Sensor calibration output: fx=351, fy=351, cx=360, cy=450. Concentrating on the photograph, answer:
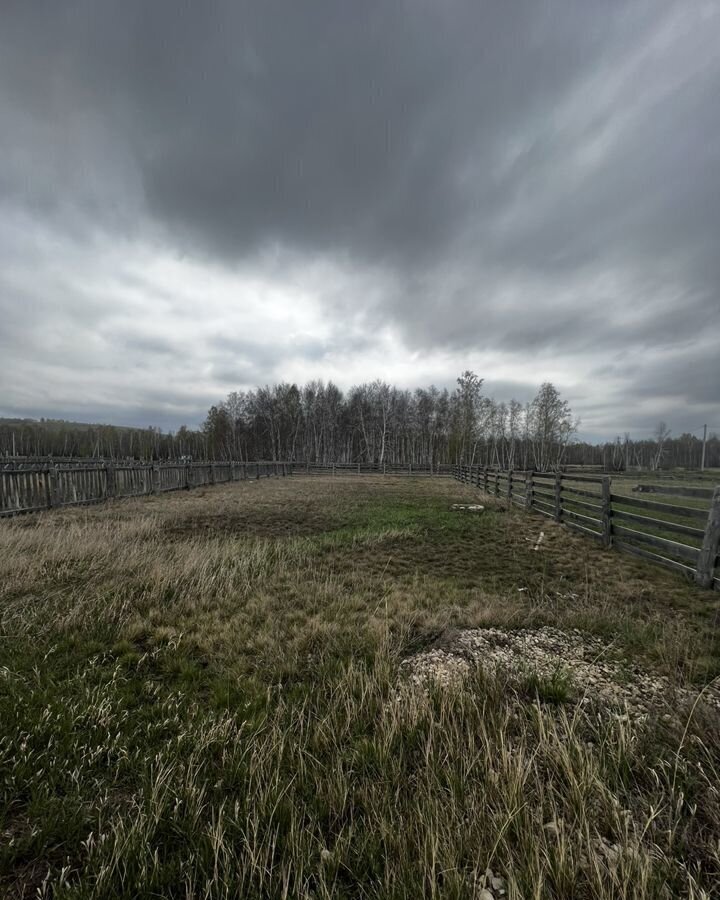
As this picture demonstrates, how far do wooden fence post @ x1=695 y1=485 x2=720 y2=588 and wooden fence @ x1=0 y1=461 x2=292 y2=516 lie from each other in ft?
50.8

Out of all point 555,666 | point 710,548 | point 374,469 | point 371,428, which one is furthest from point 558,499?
point 371,428

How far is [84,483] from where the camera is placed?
12.5 meters

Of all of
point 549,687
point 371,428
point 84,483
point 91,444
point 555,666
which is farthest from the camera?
point 91,444

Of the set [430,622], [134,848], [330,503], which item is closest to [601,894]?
[134,848]

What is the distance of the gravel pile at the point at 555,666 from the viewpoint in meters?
2.59

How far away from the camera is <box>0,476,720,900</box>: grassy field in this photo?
146cm

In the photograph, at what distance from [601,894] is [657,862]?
1.23 ft

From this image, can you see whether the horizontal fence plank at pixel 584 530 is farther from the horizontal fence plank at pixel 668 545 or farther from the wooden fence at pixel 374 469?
the wooden fence at pixel 374 469

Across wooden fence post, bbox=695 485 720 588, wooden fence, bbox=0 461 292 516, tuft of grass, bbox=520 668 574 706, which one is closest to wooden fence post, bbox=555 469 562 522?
wooden fence post, bbox=695 485 720 588

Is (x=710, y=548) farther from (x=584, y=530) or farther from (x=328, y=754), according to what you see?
(x=328, y=754)

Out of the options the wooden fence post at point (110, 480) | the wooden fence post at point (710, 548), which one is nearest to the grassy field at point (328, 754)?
the wooden fence post at point (710, 548)

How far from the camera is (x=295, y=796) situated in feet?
6.07

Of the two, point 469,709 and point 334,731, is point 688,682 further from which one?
point 334,731

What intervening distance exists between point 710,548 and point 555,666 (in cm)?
429
